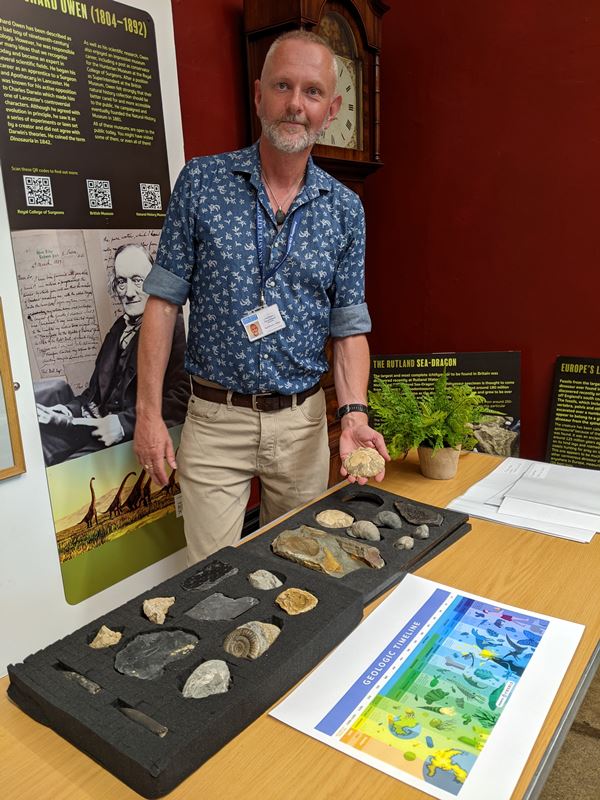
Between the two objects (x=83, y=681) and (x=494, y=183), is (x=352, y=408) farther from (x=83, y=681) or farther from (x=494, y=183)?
(x=494, y=183)

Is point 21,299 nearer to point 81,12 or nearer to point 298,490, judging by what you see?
point 81,12

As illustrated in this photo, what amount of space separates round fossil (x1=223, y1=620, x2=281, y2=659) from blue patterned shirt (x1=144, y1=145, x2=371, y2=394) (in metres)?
0.81

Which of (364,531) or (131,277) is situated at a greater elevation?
(131,277)

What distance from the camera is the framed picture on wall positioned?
1.64m

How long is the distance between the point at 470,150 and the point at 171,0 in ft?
4.15

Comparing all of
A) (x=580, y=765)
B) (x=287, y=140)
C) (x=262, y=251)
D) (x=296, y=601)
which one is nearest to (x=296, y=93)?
(x=287, y=140)

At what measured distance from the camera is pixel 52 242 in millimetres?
1729

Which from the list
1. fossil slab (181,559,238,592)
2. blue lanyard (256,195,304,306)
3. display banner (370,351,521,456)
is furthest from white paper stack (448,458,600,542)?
display banner (370,351,521,456)

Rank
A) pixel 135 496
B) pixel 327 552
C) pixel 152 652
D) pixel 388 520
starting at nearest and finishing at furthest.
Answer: pixel 152 652, pixel 327 552, pixel 388 520, pixel 135 496

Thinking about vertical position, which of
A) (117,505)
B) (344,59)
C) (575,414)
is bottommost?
(117,505)

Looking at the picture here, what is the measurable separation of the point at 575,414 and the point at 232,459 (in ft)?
4.88

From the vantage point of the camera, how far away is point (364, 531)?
3.98ft

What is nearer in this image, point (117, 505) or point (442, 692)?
point (442, 692)

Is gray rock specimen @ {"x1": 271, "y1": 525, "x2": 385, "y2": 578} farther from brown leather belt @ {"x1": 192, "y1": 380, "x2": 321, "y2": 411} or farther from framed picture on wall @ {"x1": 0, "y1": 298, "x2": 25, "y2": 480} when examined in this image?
framed picture on wall @ {"x1": 0, "y1": 298, "x2": 25, "y2": 480}
